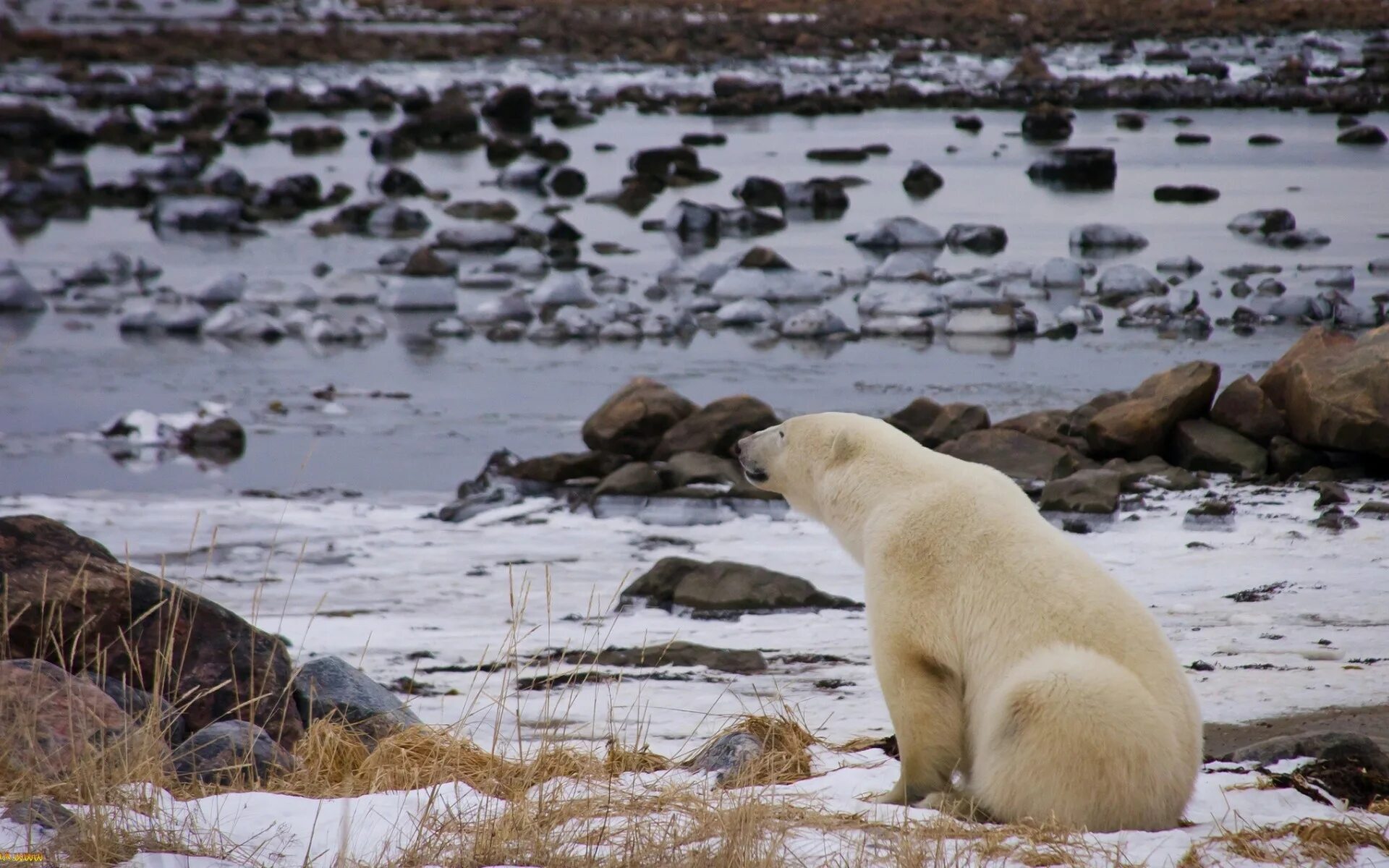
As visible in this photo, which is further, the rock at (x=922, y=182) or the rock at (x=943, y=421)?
Result: the rock at (x=922, y=182)

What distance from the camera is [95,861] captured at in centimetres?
329

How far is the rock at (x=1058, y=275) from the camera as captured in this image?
16.6m

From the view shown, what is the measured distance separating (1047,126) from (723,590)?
28.3 meters

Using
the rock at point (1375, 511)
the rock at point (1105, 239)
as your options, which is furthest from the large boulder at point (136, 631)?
the rock at point (1105, 239)

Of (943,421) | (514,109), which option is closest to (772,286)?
(943,421)

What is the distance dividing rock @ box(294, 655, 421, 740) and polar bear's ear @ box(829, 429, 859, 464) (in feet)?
5.39

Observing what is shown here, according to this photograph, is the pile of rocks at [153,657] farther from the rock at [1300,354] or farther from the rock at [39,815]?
the rock at [1300,354]

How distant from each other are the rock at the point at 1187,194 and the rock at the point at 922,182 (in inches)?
148

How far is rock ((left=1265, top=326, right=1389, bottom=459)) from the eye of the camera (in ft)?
26.7

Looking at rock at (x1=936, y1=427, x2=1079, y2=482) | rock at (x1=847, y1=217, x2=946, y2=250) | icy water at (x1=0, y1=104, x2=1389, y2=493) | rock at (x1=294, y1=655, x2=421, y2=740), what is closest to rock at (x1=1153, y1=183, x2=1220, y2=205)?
icy water at (x1=0, y1=104, x2=1389, y2=493)

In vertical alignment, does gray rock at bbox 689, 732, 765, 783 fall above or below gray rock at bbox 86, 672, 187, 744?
below

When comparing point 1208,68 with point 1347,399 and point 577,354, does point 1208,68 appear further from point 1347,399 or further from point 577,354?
point 1347,399

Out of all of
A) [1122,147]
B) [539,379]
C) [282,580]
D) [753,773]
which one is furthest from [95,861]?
[1122,147]

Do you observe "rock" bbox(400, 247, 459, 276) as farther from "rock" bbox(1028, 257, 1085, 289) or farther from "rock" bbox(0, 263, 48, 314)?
"rock" bbox(1028, 257, 1085, 289)
